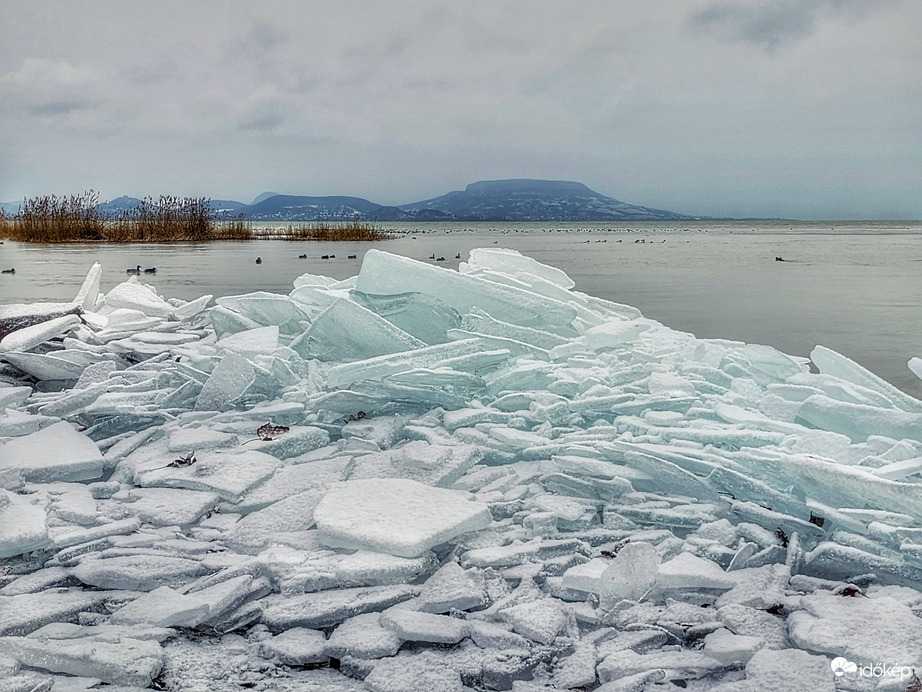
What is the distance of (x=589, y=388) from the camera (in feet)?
9.37

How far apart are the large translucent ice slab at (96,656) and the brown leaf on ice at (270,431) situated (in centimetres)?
113

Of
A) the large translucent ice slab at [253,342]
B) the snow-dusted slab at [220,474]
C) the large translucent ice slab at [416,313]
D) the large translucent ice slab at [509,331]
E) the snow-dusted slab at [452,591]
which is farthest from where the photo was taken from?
the large translucent ice slab at [416,313]

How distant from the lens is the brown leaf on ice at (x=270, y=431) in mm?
2533

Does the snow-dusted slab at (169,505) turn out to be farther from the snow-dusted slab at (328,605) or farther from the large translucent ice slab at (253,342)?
the large translucent ice slab at (253,342)

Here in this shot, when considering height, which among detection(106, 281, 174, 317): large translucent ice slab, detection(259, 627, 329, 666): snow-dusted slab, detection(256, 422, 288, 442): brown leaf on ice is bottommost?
detection(259, 627, 329, 666): snow-dusted slab

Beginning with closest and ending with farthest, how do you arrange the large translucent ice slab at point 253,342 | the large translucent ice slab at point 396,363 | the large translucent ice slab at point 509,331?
1. the large translucent ice slab at point 396,363
2. the large translucent ice slab at point 253,342
3. the large translucent ice slab at point 509,331

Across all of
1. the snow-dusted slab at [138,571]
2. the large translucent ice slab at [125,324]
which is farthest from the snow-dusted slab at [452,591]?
the large translucent ice slab at [125,324]

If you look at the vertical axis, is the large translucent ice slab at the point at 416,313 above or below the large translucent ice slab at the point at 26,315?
above

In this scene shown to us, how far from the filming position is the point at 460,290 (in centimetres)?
357

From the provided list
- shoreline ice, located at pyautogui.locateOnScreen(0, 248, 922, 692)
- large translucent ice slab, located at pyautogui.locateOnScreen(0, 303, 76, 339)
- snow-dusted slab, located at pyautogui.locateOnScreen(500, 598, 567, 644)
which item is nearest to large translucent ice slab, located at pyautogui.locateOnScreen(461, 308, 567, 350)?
shoreline ice, located at pyautogui.locateOnScreen(0, 248, 922, 692)

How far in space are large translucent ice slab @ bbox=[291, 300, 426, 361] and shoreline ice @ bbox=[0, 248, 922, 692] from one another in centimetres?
1

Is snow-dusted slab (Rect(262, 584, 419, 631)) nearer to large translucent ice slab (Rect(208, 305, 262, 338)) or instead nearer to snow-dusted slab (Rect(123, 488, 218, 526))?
snow-dusted slab (Rect(123, 488, 218, 526))

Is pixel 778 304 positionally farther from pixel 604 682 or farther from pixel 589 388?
pixel 604 682

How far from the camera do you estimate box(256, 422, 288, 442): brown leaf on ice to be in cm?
253
